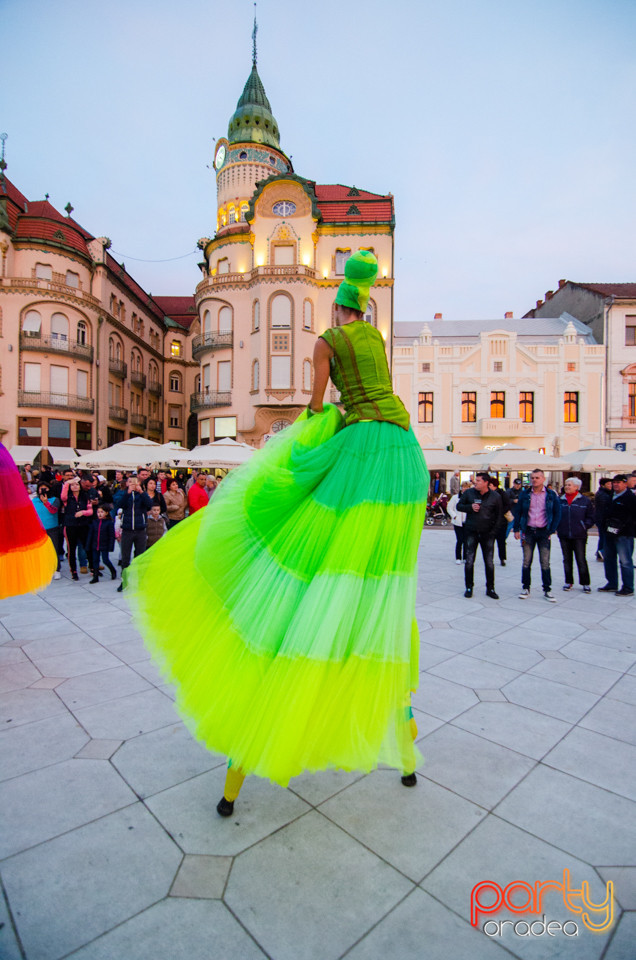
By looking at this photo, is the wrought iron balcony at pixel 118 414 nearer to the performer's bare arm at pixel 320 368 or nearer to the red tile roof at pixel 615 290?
the performer's bare arm at pixel 320 368

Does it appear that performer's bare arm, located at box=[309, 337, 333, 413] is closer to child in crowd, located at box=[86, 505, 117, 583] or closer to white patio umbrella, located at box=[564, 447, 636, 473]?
child in crowd, located at box=[86, 505, 117, 583]

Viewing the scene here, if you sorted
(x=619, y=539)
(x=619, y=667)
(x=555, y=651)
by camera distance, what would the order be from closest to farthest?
(x=619, y=667), (x=555, y=651), (x=619, y=539)

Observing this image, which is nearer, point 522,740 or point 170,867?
point 170,867

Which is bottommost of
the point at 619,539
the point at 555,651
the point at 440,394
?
the point at 555,651

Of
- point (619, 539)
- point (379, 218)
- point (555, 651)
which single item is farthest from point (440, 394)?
point (555, 651)

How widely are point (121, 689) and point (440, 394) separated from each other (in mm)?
29726

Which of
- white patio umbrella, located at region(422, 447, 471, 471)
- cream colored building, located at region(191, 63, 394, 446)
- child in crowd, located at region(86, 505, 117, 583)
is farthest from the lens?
cream colored building, located at region(191, 63, 394, 446)

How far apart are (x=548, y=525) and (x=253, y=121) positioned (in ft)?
119

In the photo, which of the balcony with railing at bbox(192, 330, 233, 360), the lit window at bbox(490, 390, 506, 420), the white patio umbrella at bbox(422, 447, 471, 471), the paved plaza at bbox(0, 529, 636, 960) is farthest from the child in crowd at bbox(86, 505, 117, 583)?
the lit window at bbox(490, 390, 506, 420)

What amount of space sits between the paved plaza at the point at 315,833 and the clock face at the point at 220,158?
3797cm

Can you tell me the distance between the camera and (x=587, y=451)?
61.5ft

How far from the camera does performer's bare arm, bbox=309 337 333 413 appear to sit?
2.22 metres

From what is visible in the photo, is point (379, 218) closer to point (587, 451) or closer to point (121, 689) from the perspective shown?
point (587, 451)

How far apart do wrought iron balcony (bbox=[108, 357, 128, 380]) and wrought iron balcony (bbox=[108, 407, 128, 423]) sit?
2.31m
